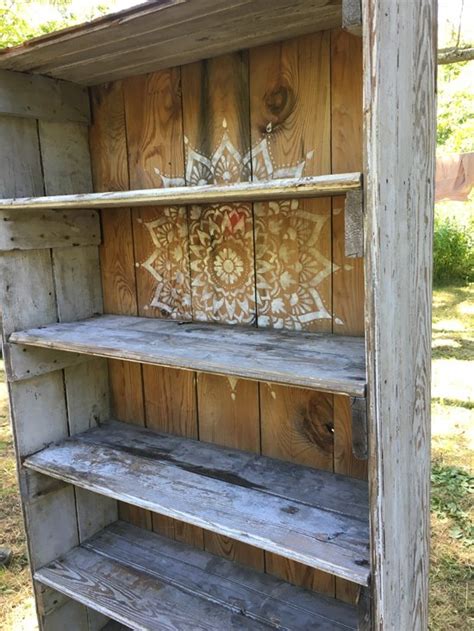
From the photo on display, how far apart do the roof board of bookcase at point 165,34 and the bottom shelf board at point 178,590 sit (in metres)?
1.66

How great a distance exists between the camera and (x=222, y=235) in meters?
1.73

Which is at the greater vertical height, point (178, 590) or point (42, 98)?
point (42, 98)

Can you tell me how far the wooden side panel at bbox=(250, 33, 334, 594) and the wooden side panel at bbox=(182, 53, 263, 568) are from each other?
4cm

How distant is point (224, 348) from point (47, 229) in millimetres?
838

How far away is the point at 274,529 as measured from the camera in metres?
1.35

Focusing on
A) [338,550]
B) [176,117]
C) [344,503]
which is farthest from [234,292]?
[338,550]

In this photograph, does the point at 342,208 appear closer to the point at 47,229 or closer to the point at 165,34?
the point at 165,34

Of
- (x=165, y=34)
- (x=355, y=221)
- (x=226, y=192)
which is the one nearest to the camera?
(x=355, y=221)

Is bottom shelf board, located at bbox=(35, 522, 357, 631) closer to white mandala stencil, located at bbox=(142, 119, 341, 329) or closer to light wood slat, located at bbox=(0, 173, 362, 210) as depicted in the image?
white mandala stencil, located at bbox=(142, 119, 341, 329)

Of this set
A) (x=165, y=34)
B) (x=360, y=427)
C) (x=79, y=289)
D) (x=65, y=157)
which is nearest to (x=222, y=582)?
(x=360, y=427)

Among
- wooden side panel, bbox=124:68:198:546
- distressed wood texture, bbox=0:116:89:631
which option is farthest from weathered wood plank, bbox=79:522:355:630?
distressed wood texture, bbox=0:116:89:631

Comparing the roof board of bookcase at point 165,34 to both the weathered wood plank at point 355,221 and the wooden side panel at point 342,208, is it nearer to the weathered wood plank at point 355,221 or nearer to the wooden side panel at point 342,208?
the wooden side panel at point 342,208

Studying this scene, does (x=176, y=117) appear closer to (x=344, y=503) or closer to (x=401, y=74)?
(x=401, y=74)

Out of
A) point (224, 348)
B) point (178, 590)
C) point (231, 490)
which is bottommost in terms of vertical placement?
point (178, 590)
